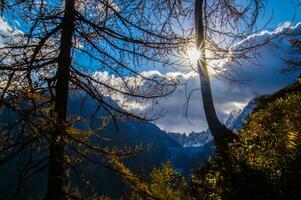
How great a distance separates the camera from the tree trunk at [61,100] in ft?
23.4

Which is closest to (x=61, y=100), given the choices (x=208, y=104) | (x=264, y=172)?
(x=208, y=104)

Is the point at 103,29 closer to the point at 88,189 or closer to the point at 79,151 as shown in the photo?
the point at 79,151

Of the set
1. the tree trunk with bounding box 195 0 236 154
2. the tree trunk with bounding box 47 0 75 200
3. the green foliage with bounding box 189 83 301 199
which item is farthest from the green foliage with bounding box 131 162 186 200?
the tree trunk with bounding box 195 0 236 154

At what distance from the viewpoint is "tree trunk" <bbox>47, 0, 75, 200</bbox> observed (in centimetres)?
713

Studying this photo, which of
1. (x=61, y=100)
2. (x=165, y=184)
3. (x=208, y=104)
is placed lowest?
(x=165, y=184)

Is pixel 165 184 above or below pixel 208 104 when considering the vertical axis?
below

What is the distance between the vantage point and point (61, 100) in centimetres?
759

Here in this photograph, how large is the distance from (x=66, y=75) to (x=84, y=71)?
2.35 feet

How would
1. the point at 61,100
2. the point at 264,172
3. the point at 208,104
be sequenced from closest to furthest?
the point at 264,172, the point at 61,100, the point at 208,104

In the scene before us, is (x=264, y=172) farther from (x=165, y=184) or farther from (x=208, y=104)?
(x=208, y=104)

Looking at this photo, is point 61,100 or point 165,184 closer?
point 165,184

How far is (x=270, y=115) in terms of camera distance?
29.3 feet

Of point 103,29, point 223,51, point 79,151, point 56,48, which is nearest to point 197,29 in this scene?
point 223,51

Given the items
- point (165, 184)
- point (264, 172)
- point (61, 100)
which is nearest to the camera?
point (264, 172)
